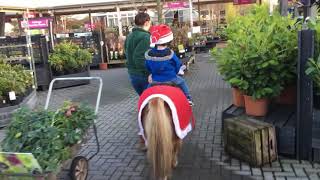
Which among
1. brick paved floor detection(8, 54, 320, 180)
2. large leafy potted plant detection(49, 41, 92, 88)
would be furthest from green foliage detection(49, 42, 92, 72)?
brick paved floor detection(8, 54, 320, 180)

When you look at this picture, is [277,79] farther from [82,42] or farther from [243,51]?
[82,42]

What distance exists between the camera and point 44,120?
3.65m

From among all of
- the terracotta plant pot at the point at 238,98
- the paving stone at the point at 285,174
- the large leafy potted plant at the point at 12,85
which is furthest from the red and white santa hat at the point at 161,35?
the large leafy potted plant at the point at 12,85

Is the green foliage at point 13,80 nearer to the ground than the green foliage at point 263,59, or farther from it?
nearer to the ground

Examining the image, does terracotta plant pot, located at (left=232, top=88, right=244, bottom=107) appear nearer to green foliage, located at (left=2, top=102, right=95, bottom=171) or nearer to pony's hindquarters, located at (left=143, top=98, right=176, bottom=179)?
pony's hindquarters, located at (left=143, top=98, right=176, bottom=179)

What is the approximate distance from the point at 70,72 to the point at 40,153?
8.33m

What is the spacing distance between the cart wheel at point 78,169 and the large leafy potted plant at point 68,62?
23.6ft

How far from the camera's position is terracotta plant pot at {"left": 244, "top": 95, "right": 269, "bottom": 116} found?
15.9ft

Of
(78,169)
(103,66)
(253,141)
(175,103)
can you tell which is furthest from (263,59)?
(103,66)

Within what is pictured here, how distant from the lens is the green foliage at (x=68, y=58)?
11094 mm

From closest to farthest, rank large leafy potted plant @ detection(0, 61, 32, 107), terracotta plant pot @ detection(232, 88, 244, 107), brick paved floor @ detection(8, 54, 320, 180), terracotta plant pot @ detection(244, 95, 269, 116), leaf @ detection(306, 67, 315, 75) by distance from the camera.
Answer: leaf @ detection(306, 67, 315, 75), brick paved floor @ detection(8, 54, 320, 180), terracotta plant pot @ detection(244, 95, 269, 116), terracotta plant pot @ detection(232, 88, 244, 107), large leafy potted plant @ detection(0, 61, 32, 107)

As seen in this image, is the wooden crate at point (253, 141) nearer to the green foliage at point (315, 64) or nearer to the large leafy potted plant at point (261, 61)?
the large leafy potted plant at point (261, 61)

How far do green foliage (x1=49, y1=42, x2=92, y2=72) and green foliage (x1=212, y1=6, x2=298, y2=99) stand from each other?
7037 mm

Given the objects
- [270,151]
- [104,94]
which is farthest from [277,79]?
[104,94]
